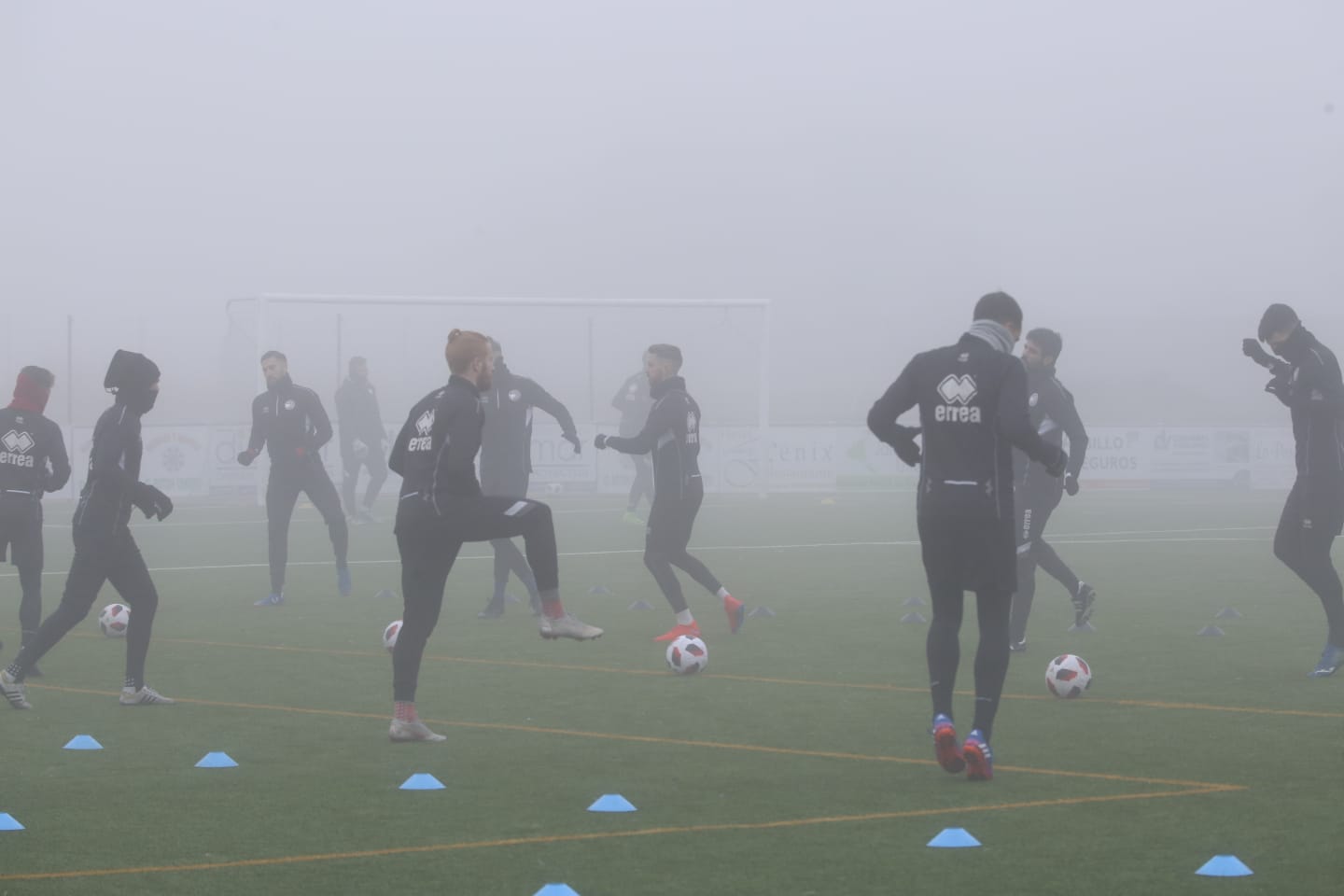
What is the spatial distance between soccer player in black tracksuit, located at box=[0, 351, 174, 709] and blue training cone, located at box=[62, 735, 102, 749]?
1.17m

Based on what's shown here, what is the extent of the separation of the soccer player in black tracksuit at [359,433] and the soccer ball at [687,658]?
16234mm

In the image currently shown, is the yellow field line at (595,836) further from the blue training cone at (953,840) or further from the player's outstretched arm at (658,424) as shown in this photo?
the player's outstretched arm at (658,424)

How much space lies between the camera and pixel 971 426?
6.88 meters

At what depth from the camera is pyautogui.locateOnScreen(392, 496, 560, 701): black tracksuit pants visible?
7.70m

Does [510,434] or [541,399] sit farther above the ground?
[541,399]

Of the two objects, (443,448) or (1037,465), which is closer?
(443,448)

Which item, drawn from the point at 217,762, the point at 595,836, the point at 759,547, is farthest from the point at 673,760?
the point at 759,547

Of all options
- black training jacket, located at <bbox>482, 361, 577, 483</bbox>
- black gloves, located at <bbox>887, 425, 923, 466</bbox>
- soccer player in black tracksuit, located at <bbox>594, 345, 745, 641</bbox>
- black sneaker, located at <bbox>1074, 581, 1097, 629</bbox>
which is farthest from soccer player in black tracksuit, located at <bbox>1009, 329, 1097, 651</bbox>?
black training jacket, located at <bbox>482, 361, 577, 483</bbox>

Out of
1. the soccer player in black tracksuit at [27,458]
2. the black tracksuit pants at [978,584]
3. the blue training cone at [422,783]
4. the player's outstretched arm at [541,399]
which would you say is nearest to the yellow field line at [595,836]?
the black tracksuit pants at [978,584]

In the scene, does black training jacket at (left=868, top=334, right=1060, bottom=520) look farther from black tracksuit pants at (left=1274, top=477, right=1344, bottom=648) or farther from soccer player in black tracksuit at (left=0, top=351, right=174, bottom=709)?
soccer player in black tracksuit at (left=0, top=351, right=174, bottom=709)

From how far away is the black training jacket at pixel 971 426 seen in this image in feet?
22.5

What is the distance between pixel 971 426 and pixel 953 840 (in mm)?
1854

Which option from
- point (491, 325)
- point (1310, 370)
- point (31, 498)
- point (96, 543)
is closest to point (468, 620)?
point (31, 498)

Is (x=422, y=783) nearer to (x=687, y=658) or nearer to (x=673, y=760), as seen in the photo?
(x=673, y=760)
